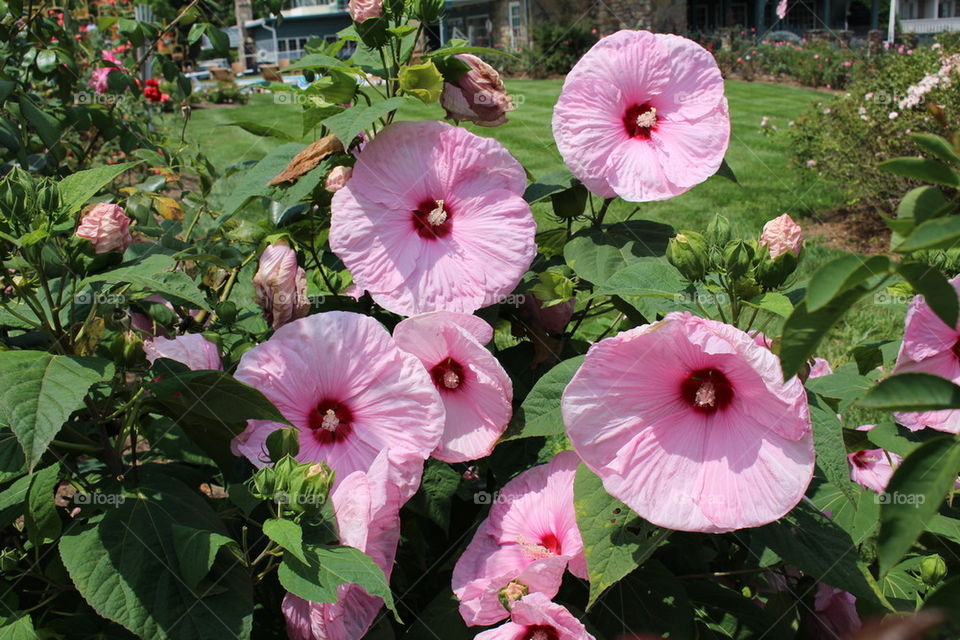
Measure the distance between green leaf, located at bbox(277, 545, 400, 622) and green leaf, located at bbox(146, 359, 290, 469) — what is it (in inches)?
7.0

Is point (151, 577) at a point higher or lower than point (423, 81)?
lower

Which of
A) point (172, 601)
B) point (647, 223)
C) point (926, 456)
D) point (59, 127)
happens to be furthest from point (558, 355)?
Result: point (59, 127)

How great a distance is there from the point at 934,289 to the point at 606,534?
0.61 metres

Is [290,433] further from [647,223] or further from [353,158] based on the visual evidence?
[647,223]

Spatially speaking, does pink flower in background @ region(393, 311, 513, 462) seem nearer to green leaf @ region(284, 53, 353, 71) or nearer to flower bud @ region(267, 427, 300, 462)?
flower bud @ region(267, 427, 300, 462)

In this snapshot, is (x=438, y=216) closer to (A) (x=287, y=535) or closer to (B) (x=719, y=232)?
(B) (x=719, y=232)

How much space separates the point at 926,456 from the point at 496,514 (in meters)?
0.77

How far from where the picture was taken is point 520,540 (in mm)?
1205

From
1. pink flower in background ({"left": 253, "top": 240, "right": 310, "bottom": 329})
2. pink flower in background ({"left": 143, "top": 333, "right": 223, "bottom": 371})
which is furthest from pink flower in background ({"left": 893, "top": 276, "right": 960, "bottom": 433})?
pink flower in background ({"left": 143, "top": 333, "right": 223, "bottom": 371})

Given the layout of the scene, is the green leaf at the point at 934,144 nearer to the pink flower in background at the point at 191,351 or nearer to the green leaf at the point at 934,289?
the green leaf at the point at 934,289

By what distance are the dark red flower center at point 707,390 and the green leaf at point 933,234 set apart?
19.9 inches

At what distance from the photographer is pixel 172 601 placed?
104 centimetres

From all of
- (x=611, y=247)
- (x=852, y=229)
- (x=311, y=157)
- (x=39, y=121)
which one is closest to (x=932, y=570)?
(x=611, y=247)

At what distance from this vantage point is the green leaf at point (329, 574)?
35.9 inches
